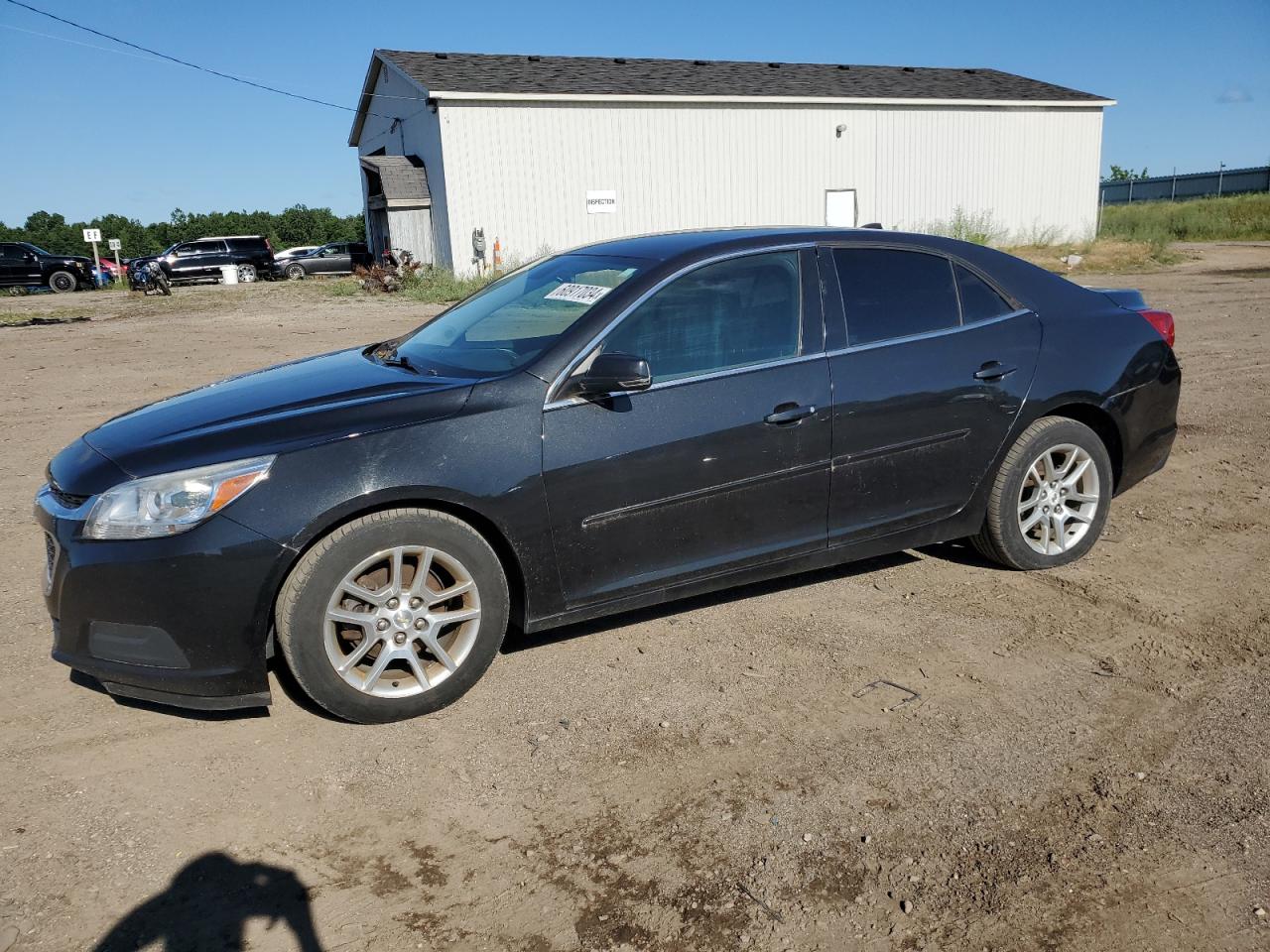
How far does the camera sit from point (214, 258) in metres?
37.5

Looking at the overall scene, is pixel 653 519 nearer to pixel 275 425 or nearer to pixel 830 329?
pixel 830 329

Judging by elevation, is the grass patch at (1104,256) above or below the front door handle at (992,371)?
below

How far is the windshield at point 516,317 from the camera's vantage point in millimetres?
4168

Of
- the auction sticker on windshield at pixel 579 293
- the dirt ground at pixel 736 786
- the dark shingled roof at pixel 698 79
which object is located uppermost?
the dark shingled roof at pixel 698 79

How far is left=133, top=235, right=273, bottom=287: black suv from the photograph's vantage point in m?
37.1

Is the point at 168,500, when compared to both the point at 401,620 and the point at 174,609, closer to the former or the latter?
the point at 174,609

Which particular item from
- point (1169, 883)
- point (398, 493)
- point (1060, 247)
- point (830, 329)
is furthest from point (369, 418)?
point (1060, 247)

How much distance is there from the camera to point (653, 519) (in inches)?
158

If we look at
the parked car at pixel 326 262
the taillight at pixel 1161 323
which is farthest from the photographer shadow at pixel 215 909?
the parked car at pixel 326 262

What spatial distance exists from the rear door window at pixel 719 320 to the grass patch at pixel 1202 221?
111 ft

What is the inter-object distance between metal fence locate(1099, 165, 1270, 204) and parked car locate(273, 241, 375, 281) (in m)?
42.8

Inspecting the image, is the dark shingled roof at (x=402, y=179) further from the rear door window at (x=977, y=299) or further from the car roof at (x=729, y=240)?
the rear door window at (x=977, y=299)

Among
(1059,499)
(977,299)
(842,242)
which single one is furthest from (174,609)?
(1059,499)

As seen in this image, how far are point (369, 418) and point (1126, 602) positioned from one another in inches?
135
